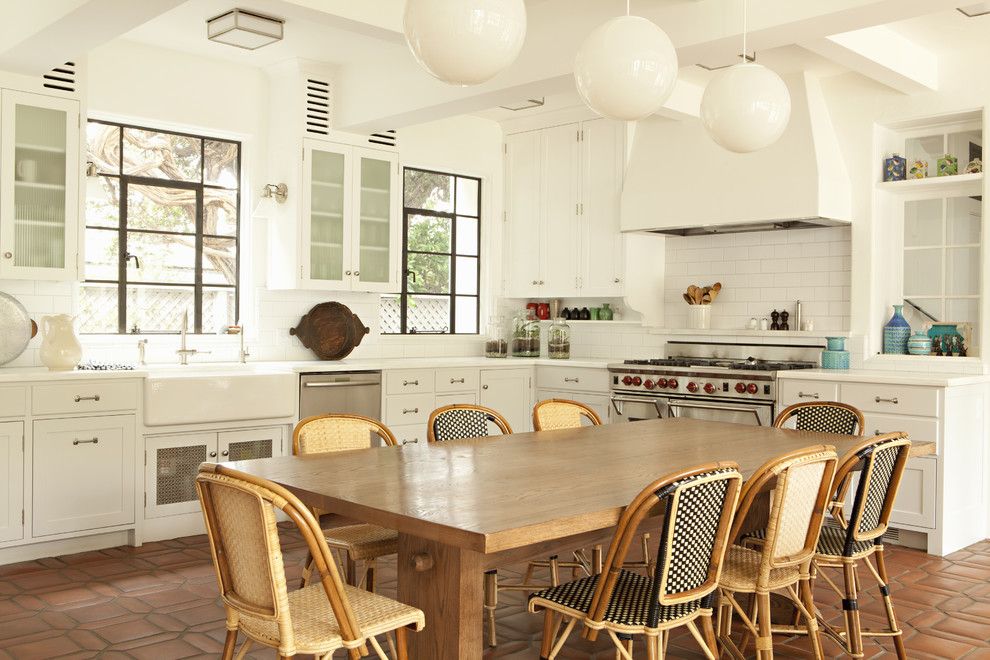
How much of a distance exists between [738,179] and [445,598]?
15.1 feet

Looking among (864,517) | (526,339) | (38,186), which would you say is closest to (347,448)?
(864,517)

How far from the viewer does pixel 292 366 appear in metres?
6.02

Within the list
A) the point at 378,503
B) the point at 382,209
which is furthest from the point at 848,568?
the point at 382,209

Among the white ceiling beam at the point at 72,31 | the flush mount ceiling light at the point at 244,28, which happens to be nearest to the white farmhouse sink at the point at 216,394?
the white ceiling beam at the point at 72,31

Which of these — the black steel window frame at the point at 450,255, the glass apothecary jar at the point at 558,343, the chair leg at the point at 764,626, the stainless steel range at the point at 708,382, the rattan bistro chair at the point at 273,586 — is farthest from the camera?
the glass apothecary jar at the point at 558,343

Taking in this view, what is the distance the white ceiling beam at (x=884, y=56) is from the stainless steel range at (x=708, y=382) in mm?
1821

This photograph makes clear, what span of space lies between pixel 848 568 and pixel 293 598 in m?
2.03

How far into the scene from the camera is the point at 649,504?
253 centimetres

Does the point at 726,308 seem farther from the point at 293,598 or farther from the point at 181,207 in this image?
the point at 293,598

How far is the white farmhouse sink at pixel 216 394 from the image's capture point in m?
5.28

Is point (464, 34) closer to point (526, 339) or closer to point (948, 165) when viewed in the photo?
point (948, 165)

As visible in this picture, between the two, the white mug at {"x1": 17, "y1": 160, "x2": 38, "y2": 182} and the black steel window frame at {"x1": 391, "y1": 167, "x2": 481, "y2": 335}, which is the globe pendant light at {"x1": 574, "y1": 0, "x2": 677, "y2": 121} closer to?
the white mug at {"x1": 17, "y1": 160, "x2": 38, "y2": 182}

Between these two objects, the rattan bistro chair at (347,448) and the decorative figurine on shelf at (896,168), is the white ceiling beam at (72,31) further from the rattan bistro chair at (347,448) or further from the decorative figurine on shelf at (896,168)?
the decorative figurine on shelf at (896,168)

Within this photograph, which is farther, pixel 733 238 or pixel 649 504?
pixel 733 238
